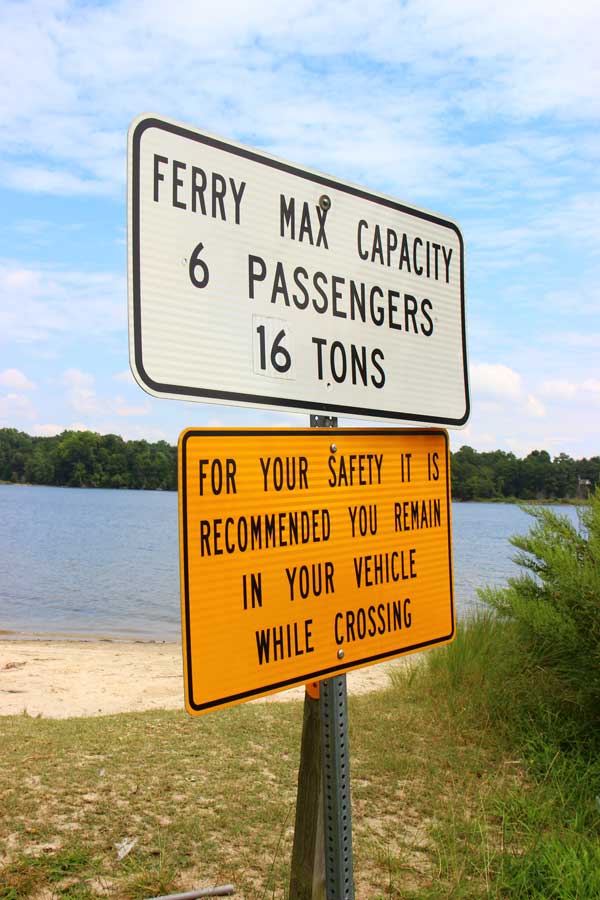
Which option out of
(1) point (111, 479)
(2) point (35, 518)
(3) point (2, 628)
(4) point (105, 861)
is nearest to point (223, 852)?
(4) point (105, 861)

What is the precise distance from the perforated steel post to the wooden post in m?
0.32

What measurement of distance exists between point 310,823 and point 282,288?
181 cm

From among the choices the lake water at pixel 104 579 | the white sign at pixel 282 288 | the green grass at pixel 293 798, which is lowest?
the lake water at pixel 104 579

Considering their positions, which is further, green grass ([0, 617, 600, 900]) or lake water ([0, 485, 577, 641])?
lake water ([0, 485, 577, 641])

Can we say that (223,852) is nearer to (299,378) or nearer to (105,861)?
(105,861)

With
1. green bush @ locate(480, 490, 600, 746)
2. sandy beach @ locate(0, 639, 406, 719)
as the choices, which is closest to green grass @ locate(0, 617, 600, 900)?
green bush @ locate(480, 490, 600, 746)

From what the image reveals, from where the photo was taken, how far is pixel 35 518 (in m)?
73.4

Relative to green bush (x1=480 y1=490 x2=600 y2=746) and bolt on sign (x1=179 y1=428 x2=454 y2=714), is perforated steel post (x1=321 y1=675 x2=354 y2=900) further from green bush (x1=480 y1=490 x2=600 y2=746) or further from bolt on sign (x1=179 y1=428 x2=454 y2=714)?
green bush (x1=480 y1=490 x2=600 y2=746)

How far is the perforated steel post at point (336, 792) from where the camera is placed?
1.97m

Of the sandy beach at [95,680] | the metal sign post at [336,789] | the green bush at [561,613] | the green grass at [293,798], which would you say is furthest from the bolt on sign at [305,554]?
the sandy beach at [95,680]

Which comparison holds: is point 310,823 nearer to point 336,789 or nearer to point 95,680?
point 336,789

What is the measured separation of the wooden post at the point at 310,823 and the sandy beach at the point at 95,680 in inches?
185

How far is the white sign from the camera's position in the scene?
66.7 inches

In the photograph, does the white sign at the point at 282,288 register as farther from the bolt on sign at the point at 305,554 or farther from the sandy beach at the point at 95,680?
the sandy beach at the point at 95,680
